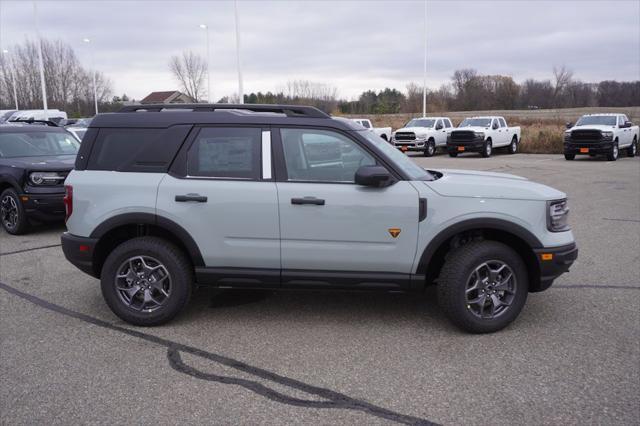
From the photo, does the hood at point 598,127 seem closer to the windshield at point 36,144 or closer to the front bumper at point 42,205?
the windshield at point 36,144

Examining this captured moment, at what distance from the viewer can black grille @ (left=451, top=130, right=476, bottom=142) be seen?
2742 cm

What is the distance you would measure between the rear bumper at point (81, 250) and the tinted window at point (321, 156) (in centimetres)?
184

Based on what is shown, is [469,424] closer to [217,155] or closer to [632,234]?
[217,155]

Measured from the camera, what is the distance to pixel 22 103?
70625mm

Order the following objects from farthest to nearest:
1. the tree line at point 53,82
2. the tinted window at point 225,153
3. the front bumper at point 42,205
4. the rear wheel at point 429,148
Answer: the tree line at point 53,82 < the rear wheel at point 429,148 < the front bumper at point 42,205 < the tinted window at point 225,153

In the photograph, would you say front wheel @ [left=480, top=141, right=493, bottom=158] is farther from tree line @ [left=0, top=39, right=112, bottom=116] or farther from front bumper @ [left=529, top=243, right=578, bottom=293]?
tree line @ [left=0, top=39, right=112, bottom=116]

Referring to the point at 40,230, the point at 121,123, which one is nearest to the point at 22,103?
the point at 40,230

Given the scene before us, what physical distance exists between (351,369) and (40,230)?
7469 mm

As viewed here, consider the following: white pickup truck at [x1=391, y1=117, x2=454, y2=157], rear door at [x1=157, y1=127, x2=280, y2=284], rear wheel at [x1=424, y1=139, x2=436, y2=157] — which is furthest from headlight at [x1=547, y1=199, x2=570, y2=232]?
rear wheel at [x1=424, y1=139, x2=436, y2=157]

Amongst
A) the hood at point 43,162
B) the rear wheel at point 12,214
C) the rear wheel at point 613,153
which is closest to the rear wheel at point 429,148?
the rear wheel at point 613,153

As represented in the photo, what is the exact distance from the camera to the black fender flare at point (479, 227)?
4.59 metres

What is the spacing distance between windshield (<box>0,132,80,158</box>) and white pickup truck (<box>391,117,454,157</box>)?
66.1 feet

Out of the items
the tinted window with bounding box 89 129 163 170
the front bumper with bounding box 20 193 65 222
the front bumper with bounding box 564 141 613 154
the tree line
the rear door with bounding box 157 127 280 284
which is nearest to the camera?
the rear door with bounding box 157 127 280 284

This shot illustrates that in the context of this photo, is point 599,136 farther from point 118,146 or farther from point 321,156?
point 118,146
